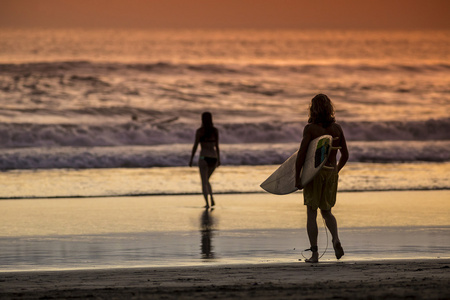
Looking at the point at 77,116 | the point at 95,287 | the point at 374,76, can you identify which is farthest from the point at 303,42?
the point at 95,287

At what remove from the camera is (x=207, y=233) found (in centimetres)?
1166

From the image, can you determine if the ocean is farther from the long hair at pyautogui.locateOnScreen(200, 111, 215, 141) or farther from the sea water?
the long hair at pyautogui.locateOnScreen(200, 111, 215, 141)

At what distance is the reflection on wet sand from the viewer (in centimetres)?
974

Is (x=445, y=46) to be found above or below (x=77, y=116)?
above

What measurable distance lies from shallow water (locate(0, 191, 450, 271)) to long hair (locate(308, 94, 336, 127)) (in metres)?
1.46

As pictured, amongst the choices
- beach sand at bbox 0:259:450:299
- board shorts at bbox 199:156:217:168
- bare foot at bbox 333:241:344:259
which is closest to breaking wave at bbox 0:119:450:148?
board shorts at bbox 199:156:217:168

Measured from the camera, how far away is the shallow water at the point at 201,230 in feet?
31.0

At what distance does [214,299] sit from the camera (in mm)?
6242

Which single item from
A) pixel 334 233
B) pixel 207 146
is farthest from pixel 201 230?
pixel 207 146

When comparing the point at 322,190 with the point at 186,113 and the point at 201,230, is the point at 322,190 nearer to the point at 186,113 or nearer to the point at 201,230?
the point at 201,230

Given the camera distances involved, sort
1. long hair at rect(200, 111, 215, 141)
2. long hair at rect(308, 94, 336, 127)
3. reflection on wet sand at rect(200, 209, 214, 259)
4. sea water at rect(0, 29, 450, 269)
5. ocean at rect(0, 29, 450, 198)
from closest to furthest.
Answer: long hair at rect(308, 94, 336, 127) → reflection on wet sand at rect(200, 209, 214, 259) → long hair at rect(200, 111, 215, 141) → sea water at rect(0, 29, 450, 269) → ocean at rect(0, 29, 450, 198)

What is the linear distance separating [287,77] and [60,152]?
3620 centimetres

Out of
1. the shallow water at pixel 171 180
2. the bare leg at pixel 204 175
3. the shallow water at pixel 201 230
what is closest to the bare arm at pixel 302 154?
the shallow water at pixel 201 230

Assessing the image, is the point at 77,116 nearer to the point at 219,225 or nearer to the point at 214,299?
the point at 219,225
